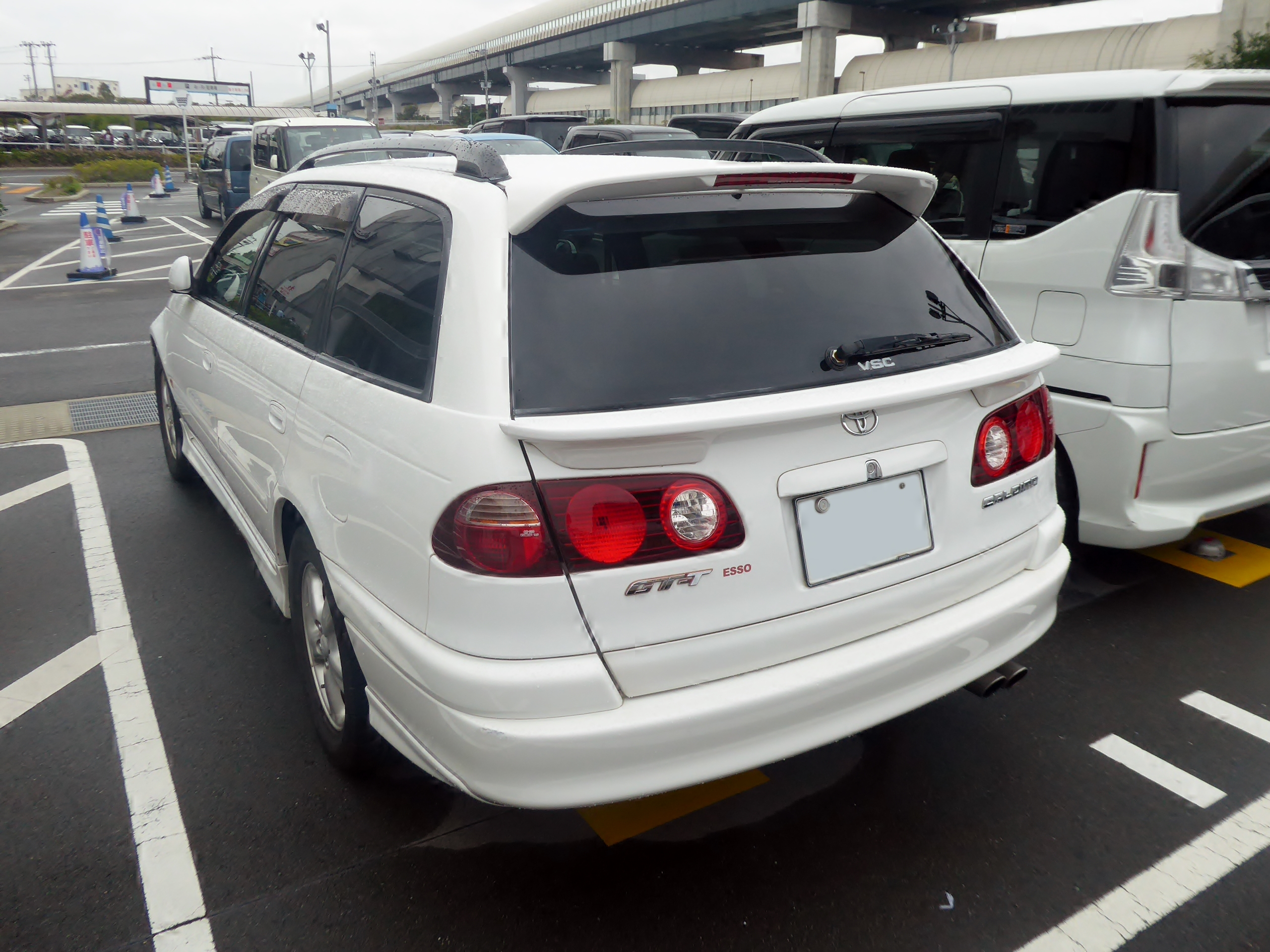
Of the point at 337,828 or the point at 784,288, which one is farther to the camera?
the point at 337,828

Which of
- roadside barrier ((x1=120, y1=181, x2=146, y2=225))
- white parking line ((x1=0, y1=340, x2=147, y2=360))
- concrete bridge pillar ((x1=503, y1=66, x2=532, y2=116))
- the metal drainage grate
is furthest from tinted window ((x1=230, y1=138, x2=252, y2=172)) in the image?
concrete bridge pillar ((x1=503, y1=66, x2=532, y2=116))

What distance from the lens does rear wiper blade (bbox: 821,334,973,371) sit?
2.24 meters

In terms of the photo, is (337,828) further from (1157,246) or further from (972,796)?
(1157,246)

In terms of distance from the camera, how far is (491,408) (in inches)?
77.6

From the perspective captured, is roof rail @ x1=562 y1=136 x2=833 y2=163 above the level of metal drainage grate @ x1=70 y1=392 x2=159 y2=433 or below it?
above

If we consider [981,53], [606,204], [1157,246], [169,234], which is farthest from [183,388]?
[981,53]

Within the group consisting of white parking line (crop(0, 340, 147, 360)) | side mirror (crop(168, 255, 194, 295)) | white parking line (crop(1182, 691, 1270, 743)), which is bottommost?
white parking line (crop(1182, 691, 1270, 743))

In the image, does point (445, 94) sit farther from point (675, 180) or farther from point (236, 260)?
point (675, 180)

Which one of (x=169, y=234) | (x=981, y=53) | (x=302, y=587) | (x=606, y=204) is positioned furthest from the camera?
(x=981, y=53)

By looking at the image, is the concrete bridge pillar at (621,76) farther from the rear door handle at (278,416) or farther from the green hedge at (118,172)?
the rear door handle at (278,416)

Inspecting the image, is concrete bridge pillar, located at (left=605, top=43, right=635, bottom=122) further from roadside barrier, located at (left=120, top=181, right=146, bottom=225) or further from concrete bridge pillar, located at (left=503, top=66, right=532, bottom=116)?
roadside barrier, located at (left=120, top=181, right=146, bottom=225)

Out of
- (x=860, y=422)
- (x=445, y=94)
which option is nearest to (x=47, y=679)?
(x=860, y=422)

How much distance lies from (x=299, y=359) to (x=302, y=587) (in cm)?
67

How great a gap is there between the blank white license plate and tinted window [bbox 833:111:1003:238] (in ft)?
7.47
